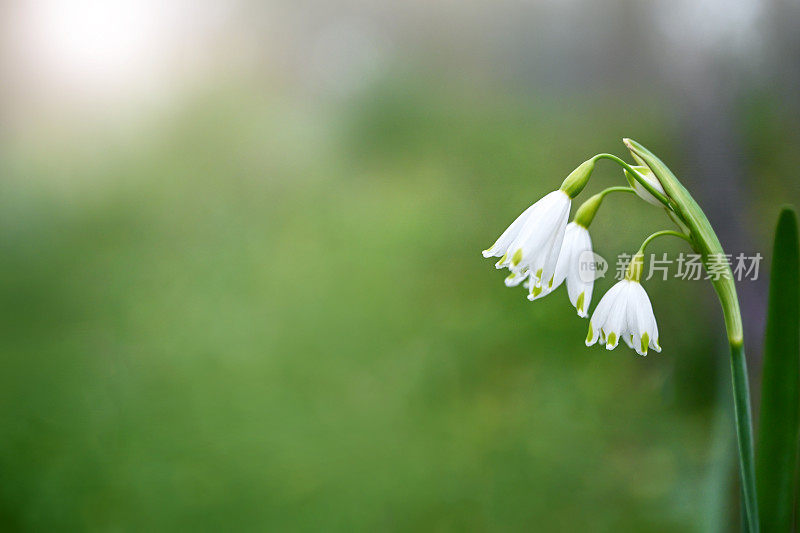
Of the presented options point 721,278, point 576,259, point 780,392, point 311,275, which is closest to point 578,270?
point 576,259

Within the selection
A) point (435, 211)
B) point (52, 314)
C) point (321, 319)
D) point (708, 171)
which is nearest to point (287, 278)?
point (321, 319)

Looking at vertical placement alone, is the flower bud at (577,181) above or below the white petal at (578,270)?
above

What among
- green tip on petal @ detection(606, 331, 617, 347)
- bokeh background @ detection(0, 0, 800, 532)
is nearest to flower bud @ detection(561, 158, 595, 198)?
green tip on petal @ detection(606, 331, 617, 347)

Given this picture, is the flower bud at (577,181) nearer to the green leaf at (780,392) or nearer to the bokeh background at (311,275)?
the green leaf at (780,392)

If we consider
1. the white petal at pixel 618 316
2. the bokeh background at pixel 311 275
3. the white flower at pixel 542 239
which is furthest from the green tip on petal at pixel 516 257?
the bokeh background at pixel 311 275

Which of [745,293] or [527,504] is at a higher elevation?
[745,293]

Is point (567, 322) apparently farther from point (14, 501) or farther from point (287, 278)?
point (14, 501)
